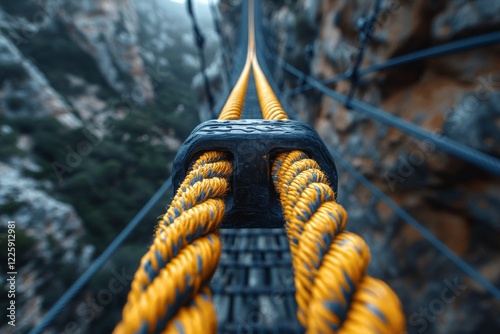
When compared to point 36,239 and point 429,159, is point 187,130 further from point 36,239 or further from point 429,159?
point 429,159

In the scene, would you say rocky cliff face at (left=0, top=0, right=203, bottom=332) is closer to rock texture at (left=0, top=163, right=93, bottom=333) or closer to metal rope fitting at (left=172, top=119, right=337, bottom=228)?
rock texture at (left=0, top=163, right=93, bottom=333)

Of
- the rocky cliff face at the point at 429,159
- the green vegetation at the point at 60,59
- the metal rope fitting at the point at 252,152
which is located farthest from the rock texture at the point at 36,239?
the metal rope fitting at the point at 252,152

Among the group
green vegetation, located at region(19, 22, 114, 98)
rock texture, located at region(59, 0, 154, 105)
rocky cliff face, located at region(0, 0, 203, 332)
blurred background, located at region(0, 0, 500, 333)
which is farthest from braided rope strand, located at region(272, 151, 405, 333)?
rock texture, located at region(59, 0, 154, 105)

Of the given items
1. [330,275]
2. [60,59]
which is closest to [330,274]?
[330,275]

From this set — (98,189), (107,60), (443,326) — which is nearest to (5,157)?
(98,189)

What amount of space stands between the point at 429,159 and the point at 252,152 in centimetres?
118

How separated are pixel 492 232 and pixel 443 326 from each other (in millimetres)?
514

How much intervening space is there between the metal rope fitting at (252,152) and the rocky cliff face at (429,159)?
0.93m

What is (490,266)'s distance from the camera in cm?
96

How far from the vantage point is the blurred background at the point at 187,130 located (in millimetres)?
1009

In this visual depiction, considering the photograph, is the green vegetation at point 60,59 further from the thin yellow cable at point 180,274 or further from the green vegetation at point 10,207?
the thin yellow cable at point 180,274

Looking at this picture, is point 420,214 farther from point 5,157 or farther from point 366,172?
point 5,157

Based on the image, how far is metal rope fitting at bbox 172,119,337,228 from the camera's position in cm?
38

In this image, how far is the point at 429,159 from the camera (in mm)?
1174
